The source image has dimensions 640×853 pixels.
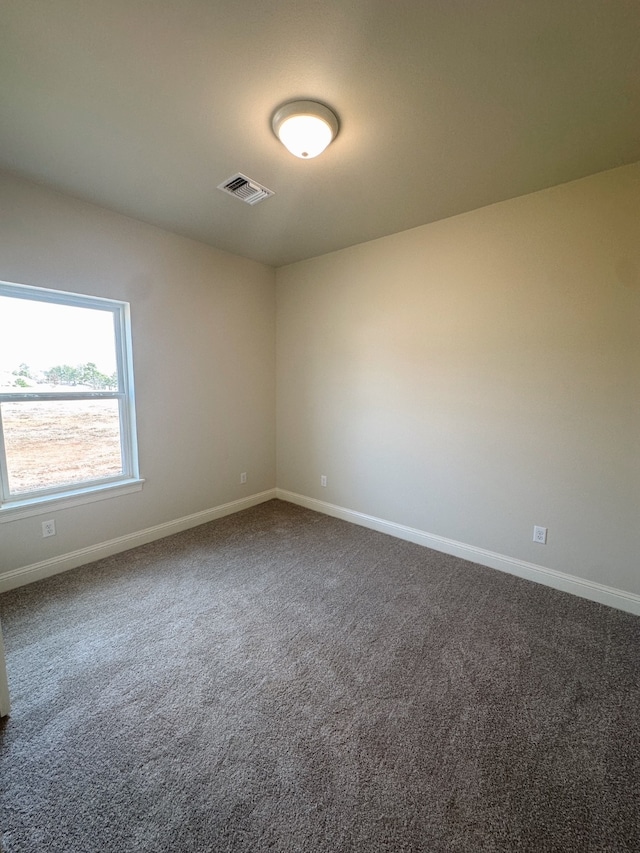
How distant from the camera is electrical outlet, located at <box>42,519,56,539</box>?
239cm

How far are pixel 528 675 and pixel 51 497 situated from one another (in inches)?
122

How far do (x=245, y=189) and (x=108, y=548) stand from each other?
9.32 feet

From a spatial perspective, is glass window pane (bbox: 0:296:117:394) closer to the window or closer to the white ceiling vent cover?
the window

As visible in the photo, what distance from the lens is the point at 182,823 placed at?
42.2 inches

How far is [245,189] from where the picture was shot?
224 centimetres

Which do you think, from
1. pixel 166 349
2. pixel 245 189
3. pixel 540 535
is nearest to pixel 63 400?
pixel 166 349

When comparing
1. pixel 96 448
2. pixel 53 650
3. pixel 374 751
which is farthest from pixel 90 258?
pixel 374 751

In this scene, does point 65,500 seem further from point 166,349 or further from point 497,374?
point 497,374

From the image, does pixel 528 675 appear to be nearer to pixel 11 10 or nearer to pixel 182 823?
pixel 182 823

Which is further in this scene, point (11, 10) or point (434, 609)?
point (434, 609)

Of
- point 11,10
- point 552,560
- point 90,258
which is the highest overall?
point 11,10

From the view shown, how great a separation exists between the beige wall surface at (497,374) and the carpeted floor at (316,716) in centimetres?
56

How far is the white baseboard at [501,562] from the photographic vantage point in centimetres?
217

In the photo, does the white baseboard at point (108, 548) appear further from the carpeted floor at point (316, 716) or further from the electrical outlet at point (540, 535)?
the electrical outlet at point (540, 535)
